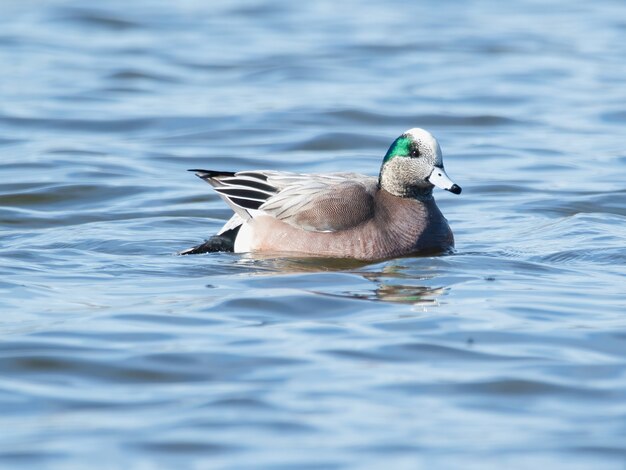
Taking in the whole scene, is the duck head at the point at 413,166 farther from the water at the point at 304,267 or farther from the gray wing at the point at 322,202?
the water at the point at 304,267

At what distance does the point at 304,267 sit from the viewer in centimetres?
865

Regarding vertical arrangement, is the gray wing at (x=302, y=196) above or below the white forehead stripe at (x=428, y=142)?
below

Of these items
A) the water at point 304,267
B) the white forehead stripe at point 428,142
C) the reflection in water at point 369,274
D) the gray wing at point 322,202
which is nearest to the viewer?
the water at point 304,267

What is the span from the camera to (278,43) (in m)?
18.5

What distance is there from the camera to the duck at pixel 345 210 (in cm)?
883

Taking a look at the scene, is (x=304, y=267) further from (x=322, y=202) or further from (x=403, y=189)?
(x=403, y=189)

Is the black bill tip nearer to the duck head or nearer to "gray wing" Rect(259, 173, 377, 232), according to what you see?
the duck head

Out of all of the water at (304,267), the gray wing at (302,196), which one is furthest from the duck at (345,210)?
the water at (304,267)

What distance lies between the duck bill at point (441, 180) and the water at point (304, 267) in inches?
18.3

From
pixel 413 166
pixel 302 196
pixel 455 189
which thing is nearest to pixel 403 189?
pixel 413 166

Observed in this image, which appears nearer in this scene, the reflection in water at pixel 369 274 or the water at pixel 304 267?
the water at pixel 304 267

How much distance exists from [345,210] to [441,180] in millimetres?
661

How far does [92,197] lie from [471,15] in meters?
10.7

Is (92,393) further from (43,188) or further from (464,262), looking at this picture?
(43,188)
